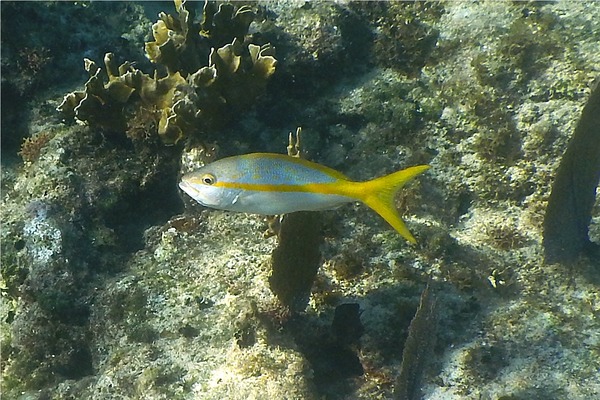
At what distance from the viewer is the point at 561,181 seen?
12.0 feet

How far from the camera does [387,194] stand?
2471mm

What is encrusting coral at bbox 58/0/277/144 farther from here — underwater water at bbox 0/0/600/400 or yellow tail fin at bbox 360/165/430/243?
yellow tail fin at bbox 360/165/430/243

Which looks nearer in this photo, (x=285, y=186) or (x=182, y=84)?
(x=285, y=186)

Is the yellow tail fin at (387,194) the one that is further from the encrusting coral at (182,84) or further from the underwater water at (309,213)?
the encrusting coral at (182,84)

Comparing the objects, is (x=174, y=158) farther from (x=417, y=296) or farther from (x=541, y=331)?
(x=541, y=331)

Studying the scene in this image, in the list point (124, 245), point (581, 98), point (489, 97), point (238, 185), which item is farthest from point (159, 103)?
point (581, 98)

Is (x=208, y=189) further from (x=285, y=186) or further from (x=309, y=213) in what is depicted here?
(x=309, y=213)

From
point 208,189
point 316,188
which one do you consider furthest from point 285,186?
point 208,189

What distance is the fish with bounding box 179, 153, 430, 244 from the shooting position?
96.3 inches

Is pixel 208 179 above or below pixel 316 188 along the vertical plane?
above

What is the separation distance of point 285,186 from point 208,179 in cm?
41

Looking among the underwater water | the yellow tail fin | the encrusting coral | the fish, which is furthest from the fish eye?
the encrusting coral

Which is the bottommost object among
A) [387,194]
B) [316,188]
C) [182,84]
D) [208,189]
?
[387,194]

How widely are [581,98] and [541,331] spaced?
2441 millimetres
